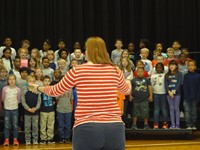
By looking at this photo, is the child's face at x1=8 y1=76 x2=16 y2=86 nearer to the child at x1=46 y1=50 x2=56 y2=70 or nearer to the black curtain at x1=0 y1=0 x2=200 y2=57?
the child at x1=46 y1=50 x2=56 y2=70

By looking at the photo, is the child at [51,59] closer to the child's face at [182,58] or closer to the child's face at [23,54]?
the child's face at [23,54]

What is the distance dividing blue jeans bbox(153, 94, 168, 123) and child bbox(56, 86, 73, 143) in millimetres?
1729

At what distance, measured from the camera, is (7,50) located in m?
9.38

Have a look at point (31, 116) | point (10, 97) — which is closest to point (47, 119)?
point (31, 116)

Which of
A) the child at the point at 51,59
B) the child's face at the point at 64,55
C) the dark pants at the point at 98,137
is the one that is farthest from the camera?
the child's face at the point at 64,55

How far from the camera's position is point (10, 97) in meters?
8.05

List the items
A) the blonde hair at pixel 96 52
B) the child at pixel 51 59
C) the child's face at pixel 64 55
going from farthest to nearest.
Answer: the child's face at pixel 64 55, the child at pixel 51 59, the blonde hair at pixel 96 52

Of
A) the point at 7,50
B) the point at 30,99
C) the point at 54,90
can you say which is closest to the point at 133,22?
the point at 7,50

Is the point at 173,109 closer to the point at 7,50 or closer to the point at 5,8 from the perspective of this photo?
the point at 7,50

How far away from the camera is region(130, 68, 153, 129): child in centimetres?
859

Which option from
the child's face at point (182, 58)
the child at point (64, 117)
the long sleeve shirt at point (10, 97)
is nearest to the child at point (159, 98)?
the child's face at point (182, 58)

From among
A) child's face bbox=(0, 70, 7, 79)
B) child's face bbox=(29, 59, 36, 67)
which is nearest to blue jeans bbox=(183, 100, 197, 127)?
child's face bbox=(29, 59, 36, 67)

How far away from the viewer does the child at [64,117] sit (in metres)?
8.26

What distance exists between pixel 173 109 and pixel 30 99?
2.81m
